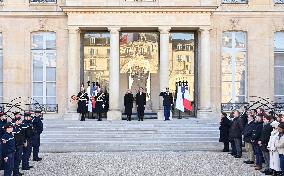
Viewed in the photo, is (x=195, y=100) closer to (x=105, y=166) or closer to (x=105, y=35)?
(x=105, y=35)

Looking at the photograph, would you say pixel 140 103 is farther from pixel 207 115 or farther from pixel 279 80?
pixel 279 80

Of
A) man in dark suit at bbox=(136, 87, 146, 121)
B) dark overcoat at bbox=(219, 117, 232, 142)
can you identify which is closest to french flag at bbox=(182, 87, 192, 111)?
man in dark suit at bbox=(136, 87, 146, 121)

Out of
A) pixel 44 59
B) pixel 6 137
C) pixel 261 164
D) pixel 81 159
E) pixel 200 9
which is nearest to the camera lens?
pixel 6 137

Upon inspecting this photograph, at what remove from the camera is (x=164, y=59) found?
26.8 m

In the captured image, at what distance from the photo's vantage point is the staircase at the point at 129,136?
2119 centimetres

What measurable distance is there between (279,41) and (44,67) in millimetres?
11921

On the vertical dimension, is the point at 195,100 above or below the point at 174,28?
below

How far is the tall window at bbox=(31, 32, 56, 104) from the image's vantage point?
92.9ft

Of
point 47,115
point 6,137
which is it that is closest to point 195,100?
point 47,115

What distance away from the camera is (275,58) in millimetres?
28766

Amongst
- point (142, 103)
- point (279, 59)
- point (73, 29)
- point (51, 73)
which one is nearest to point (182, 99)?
point (142, 103)

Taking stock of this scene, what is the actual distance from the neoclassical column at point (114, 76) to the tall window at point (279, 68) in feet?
26.8

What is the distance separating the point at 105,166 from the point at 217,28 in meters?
13.3

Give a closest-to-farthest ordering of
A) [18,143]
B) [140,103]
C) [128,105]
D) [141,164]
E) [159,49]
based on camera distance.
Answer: [18,143] → [141,164] → [140,103] → [128,105] → [159,49]
